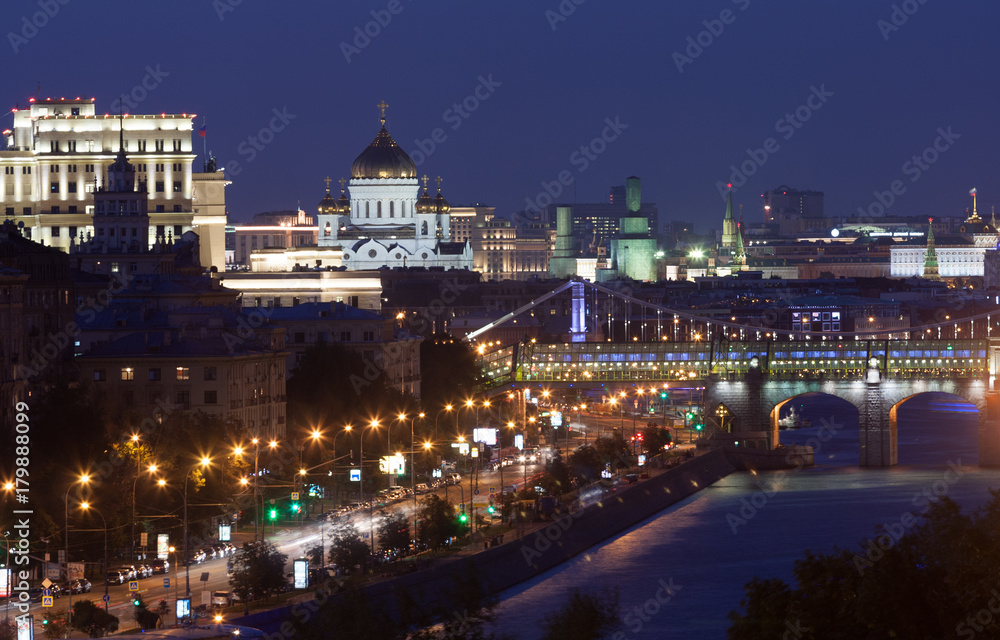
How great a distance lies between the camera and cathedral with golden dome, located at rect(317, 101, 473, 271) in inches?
4946

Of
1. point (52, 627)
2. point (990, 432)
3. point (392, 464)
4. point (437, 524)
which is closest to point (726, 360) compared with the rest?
point (990, 432)

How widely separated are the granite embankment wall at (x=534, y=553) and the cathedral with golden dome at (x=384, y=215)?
56.4 meters

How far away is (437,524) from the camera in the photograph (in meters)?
44.5

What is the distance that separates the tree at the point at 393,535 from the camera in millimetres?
42594

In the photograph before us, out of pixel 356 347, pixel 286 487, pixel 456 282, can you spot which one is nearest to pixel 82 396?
pixel 286 487

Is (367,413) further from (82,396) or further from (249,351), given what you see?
(82,396)

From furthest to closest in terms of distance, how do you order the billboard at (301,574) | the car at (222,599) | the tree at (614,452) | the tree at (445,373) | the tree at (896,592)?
the tree at (445,373)
the tree at (614,452)
the billboard at (301,574)
the car at (222,599)
the tree at (896,592)

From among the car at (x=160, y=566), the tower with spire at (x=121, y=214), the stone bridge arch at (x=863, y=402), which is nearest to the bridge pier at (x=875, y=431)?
the stone bridge arch at (x=863, y=402)

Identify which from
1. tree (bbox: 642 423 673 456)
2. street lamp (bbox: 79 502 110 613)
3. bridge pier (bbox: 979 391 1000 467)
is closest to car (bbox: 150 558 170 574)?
street lamp (bbox: 79 502 110 613)

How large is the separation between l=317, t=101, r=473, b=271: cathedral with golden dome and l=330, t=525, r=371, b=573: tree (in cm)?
8424

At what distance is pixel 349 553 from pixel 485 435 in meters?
24.3

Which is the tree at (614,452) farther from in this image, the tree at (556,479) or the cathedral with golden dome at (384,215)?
the cathedral with golden dome at (384,215)

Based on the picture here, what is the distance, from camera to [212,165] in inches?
3472

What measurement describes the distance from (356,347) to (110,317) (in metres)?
11.4
